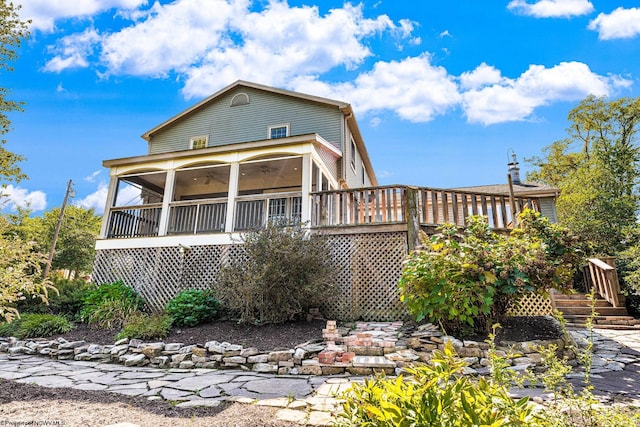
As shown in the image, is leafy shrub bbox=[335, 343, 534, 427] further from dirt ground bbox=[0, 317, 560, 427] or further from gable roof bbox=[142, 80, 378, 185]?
gable roof bbox=[142, 80, 378, 185]

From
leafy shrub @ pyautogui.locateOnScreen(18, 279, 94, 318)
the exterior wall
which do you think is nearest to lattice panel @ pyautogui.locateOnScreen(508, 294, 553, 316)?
the exterior wall

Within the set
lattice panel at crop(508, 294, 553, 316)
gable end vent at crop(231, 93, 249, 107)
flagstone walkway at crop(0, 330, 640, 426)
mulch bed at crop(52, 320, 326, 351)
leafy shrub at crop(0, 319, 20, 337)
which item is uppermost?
gable end vent at crop(231, 93, 249, 107)

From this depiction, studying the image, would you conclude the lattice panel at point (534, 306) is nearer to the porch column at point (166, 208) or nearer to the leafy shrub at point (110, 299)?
the leafy shrub at point (110, 299)

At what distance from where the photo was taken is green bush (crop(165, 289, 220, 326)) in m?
6.66

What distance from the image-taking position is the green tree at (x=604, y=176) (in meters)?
12.9

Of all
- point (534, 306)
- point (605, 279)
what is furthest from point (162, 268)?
point (605, 279)

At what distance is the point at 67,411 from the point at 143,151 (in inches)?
533

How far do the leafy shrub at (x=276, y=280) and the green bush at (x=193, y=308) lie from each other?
1.98 ft

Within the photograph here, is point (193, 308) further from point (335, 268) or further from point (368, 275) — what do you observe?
point (368, 275)

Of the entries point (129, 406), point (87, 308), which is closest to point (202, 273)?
point (87, 308)

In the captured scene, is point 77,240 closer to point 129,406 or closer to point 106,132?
A: point 106,132

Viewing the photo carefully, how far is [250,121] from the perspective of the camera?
1314 cm

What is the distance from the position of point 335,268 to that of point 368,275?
0.78 m

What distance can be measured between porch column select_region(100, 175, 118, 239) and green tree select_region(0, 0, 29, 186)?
195 inches
